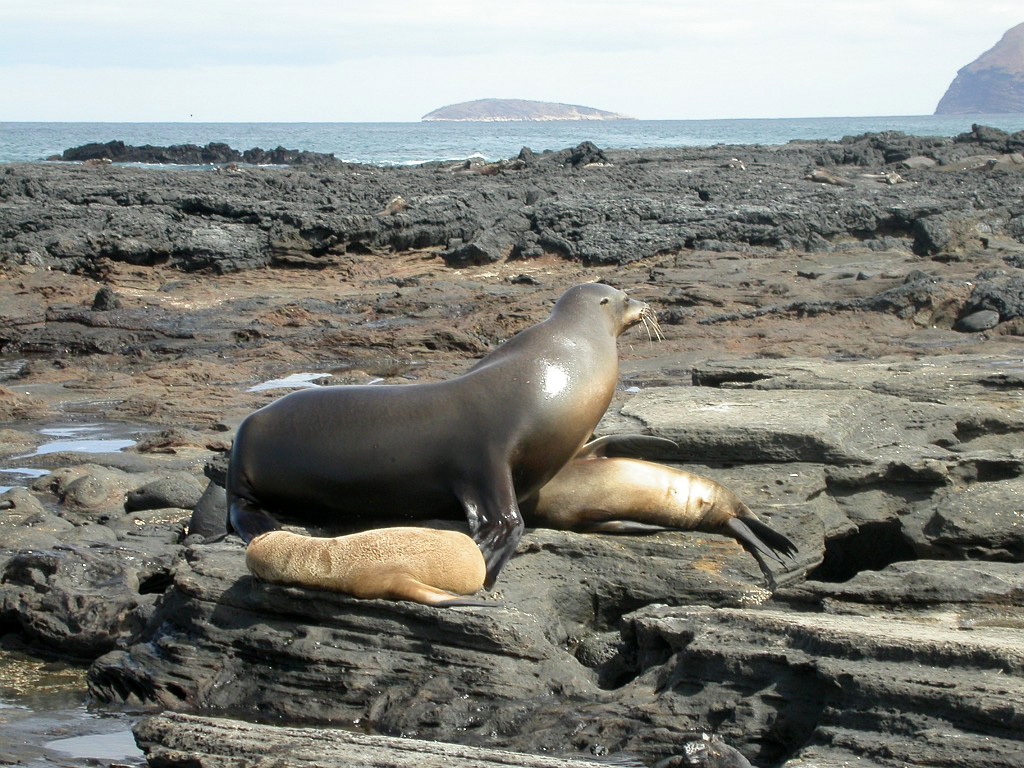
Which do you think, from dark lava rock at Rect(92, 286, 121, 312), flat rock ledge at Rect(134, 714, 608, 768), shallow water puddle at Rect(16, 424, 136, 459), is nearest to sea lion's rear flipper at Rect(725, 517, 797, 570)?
flat rock ledge at Rect(134, 714, 608, 768)

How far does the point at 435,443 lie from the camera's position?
205 inches

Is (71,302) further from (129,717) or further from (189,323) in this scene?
(129,717)

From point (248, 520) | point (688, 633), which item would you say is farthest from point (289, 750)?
point (248, 520)

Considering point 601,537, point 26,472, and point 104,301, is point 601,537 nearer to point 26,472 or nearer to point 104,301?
point 26,472

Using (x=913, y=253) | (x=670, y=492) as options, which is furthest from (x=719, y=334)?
(x=670, y=492)

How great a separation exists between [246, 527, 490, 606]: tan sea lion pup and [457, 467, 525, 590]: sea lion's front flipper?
211 mm

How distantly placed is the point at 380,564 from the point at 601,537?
1.13 meters

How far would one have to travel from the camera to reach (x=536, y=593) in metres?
4.93

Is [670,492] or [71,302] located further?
[71,302]

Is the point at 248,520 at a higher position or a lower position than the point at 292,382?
higher

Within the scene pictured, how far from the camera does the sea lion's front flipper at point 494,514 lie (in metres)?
4.92

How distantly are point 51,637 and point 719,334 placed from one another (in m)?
9.89

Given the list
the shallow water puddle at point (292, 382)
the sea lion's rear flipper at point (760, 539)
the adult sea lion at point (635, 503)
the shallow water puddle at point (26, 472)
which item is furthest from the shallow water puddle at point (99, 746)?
the shallow water puddle at point (292, 382)

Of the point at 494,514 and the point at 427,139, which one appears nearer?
the point at 494,514
